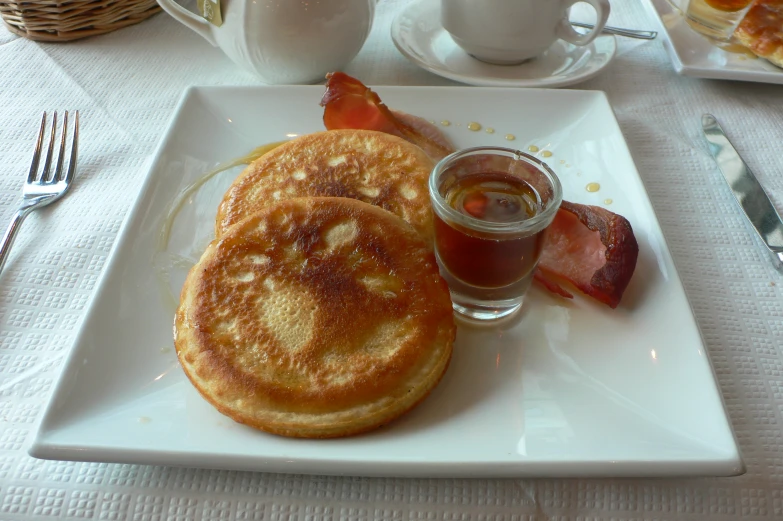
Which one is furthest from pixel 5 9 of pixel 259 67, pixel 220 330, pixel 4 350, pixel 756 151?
pixel 756 151

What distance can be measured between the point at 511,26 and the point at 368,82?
0.43 m

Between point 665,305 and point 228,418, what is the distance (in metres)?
0.73

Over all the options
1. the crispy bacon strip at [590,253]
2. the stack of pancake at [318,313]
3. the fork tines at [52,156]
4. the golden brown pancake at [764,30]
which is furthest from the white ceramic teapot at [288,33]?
the golden brown pancake at [764,30]

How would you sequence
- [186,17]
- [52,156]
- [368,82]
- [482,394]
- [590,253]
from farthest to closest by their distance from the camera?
[368,82]
[186,17]
[52,156]
[590,253]
[482,394]

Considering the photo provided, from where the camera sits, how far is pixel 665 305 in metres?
0.98

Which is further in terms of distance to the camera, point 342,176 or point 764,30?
point 764,30

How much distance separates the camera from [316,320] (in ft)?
2.91

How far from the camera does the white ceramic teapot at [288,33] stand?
57.6 inches

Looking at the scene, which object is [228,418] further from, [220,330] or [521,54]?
[521,54]

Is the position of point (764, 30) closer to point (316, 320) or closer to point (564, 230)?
point (564, 230)

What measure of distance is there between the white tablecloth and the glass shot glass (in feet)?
1.07

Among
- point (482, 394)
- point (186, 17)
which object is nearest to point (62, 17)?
point (186, 17)

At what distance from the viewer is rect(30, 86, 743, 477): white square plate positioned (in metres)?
0.75

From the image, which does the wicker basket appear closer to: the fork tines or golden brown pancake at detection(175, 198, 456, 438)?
the fork tines
